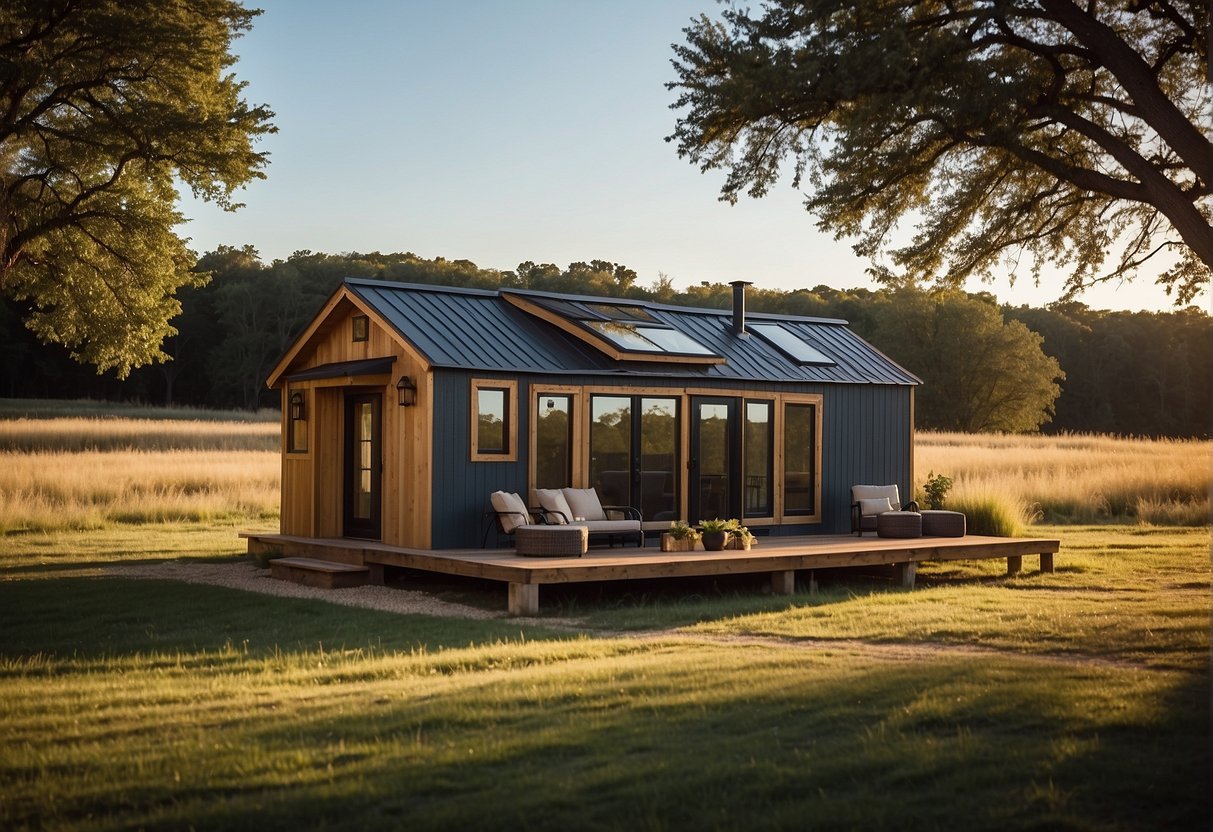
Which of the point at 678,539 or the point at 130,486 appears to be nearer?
the point at 678,539

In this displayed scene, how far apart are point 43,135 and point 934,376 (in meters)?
40.6

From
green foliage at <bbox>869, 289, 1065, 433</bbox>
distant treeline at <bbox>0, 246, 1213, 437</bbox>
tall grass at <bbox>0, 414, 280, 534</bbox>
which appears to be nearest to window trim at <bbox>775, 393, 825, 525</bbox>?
tall grass at <bbox>0, 414, 280, 534</bbox>

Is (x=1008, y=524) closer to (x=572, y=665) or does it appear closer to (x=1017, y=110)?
(x=1017, y=110)

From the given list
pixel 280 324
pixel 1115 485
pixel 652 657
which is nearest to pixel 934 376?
pixel 280 324

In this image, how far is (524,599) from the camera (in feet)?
34.3

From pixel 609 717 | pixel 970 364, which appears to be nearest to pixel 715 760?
pixel 609 717

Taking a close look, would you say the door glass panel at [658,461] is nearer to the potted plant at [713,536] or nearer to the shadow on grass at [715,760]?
the potted plant at [713,536]

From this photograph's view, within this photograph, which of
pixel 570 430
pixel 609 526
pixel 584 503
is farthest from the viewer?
pixel 570 430

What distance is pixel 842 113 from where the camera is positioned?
11.2 meters

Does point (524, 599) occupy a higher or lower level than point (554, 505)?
lower

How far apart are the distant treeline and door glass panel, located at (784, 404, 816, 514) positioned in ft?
102

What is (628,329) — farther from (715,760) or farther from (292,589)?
(715,760)

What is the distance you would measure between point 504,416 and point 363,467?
207 cm

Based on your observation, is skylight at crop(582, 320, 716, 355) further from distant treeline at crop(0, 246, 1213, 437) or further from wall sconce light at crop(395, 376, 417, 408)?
distant treeline at crop(0, 246, 1213, 437)
